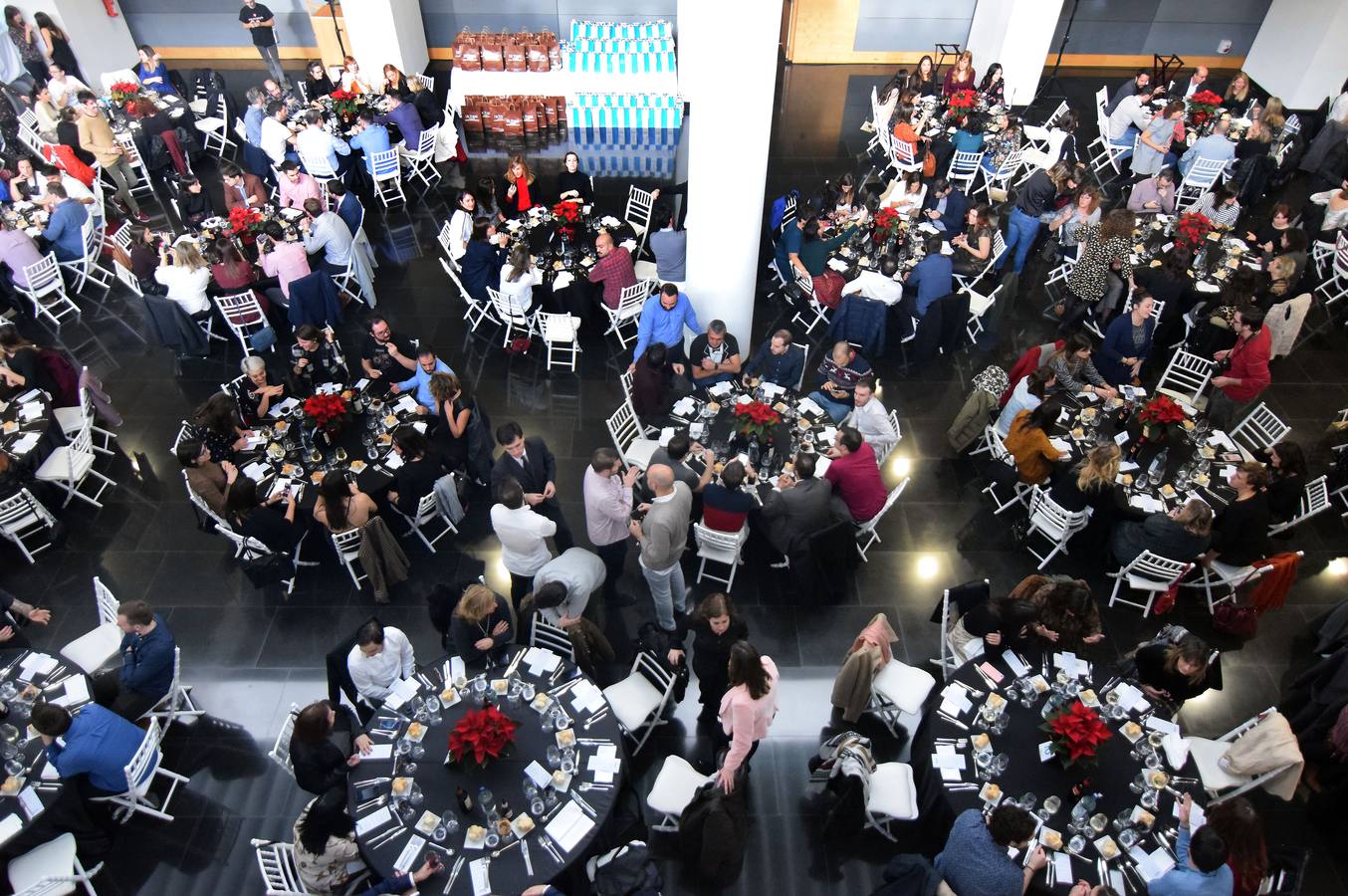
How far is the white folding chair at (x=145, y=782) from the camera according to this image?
532cm

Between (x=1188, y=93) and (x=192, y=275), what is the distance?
1333 cm

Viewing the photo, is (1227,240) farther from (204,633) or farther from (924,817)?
(204,633)

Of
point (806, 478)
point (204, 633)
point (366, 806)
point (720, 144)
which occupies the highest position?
point (720, 144)

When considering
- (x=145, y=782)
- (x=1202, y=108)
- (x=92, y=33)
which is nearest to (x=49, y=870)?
(x=145, y=782)

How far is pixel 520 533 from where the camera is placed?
19.5ft

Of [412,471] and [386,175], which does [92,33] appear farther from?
[412,471]

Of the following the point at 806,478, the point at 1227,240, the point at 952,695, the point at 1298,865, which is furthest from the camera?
the point at 1227,240

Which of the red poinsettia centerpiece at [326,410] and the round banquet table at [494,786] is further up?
the red poinsettia centerpiece at [326,410]

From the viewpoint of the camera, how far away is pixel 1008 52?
13891 mm

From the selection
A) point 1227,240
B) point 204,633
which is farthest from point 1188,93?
point 204,633

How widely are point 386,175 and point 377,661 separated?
779cm

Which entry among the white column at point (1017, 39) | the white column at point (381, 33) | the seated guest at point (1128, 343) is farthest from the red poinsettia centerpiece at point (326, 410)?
the white column at point (1017, 39)

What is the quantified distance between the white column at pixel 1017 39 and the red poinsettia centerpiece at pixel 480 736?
12.8 meters

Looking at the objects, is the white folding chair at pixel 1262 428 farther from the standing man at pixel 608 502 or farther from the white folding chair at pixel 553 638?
the white folding chair at pixel 553 638
